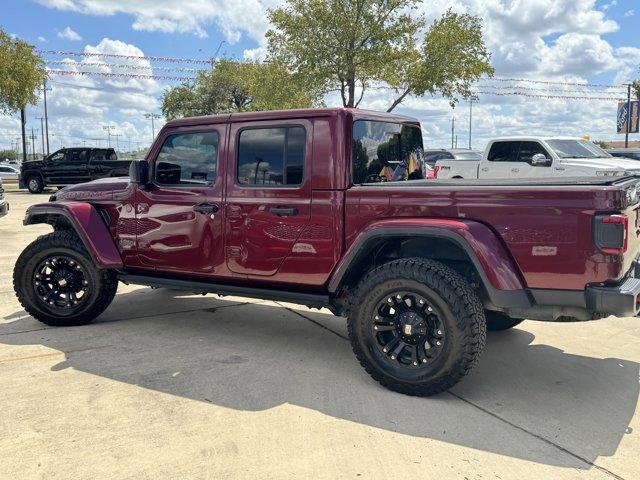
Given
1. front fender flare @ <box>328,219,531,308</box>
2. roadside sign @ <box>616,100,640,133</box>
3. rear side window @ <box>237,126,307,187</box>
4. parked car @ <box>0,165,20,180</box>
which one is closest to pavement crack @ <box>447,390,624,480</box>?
front fender flare @ <box>328,219,531,308</box>

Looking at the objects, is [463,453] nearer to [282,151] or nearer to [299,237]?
[299,237]

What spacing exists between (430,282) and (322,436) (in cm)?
112

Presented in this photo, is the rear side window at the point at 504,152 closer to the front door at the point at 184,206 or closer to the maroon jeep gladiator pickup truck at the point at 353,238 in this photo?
the maroon jeep gladiator pickup truck at the point at 353,238

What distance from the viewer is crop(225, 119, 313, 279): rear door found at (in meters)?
4.02

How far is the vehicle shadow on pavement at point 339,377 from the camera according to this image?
3150 millimetres

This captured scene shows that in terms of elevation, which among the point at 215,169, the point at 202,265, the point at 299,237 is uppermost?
the point at 215,169

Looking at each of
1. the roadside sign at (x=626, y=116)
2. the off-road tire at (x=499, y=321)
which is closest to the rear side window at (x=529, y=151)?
the off-road tire at (x=499, y=321)

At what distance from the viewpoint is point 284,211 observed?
402 cm

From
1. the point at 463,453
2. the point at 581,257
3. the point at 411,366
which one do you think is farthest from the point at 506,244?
the point at 463,453

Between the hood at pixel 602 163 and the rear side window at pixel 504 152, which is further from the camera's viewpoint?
the rear side window at pixel 504 152

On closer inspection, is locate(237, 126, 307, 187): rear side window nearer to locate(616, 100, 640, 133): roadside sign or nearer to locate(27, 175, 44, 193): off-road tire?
locate(27, 175, 44, 193): off-road tire

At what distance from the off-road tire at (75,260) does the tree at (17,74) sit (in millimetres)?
24650

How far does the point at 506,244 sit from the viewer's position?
3299mm

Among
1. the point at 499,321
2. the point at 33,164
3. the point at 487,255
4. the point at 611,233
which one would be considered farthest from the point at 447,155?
the point at 611,233
